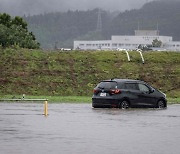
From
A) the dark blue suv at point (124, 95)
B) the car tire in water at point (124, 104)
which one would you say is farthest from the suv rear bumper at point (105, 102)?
the car tire in water at point (124, 104)

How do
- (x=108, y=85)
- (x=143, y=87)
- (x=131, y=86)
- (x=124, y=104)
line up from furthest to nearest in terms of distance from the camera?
(x=143, y=87) → (x=131, y=86) → (x=108, y=85) → (x=124, y=104)

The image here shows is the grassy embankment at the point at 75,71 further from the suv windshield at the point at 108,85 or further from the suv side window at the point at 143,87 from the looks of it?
the suv windshield at the point at 108,85

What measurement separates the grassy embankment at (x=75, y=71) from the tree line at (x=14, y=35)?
7177 millimetres

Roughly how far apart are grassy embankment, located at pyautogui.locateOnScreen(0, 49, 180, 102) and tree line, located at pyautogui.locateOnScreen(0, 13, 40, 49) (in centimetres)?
718

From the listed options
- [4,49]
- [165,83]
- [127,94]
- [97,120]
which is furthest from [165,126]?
[4,49]

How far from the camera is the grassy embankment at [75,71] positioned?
5038 centimetres

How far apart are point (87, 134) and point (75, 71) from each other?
36.1m

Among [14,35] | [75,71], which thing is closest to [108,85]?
[75,71]

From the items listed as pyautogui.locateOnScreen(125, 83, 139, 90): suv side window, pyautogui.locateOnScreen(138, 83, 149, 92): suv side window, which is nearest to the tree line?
pyautogui.locateOnScreen(138, 83, 149, 92): suv side window

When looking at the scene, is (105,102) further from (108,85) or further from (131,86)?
(131,86)

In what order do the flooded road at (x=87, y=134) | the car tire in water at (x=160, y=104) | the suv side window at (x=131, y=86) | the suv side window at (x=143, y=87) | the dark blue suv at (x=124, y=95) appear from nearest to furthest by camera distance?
the flooded road at (x=87, y=134) → the dark blue suv at (x=124, y=95) → the suv side window at (x=131, y=86) → the suv side window at (x=143, y=87) → the car tire in water at (x=160, y=104)

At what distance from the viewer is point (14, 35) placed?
261 ft

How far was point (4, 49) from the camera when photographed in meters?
58.8

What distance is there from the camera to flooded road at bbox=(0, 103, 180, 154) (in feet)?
51.8
